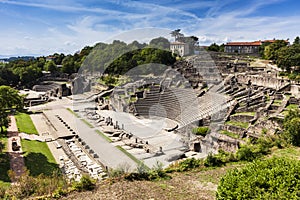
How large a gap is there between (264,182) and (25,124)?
33.1 m

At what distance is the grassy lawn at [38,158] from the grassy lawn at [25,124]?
507 cm

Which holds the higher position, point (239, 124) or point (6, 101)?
point (6, 101)

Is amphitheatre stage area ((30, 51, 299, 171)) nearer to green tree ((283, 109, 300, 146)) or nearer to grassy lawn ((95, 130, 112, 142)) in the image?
grassy lawn ((95, 130, 112, 142))

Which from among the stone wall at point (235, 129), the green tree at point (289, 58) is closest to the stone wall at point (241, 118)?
the stone wall at point (235, 129)

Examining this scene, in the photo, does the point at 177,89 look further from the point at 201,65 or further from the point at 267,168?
the point at 267,168

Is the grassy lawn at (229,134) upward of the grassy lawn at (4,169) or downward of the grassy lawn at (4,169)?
upward

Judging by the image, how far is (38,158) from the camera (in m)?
21.9

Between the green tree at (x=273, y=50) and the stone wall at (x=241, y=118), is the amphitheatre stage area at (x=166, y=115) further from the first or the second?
the green tree at (x=273, y=50)

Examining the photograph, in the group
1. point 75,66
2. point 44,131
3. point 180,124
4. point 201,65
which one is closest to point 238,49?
point 201,65

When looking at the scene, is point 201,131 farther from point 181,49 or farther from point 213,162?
point 181,49

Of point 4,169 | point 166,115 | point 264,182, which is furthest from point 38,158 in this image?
point 264,182

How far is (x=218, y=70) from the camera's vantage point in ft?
164

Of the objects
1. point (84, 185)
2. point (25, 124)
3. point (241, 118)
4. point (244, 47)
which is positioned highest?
point (244, 47)

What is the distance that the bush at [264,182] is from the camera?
22.1 feet
